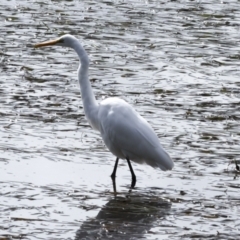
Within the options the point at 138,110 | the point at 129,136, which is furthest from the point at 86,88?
the point at 138,110

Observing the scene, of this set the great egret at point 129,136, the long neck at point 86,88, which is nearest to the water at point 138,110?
the great egret at point 129,136

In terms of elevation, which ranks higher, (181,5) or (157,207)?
(181,5)

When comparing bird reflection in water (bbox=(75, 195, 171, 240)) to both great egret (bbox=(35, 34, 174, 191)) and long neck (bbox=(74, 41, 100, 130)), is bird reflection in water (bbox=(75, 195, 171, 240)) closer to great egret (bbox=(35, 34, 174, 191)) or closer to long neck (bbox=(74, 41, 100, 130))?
great egret (bbox=(35, 34, 174, 191))

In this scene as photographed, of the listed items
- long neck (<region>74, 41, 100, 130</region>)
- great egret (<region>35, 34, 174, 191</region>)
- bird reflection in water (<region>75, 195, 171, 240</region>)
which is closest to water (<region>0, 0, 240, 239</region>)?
bird reflection in water (<region>75, 195, 171, 240</region>)

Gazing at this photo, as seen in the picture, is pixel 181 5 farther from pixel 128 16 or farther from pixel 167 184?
pixel 167 184

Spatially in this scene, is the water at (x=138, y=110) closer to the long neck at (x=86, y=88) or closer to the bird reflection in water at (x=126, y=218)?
the bird reflection in water at (x=126, y=218)

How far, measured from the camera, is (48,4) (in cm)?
1642

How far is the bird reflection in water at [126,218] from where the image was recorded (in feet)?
18.8

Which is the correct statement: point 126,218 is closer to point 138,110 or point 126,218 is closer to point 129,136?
point 129,136

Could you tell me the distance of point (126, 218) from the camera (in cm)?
617

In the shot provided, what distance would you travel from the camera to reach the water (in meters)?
6.12

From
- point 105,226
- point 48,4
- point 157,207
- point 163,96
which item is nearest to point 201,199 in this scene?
point 157,207

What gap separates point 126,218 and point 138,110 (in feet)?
11.0

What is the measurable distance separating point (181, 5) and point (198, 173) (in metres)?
9.97
